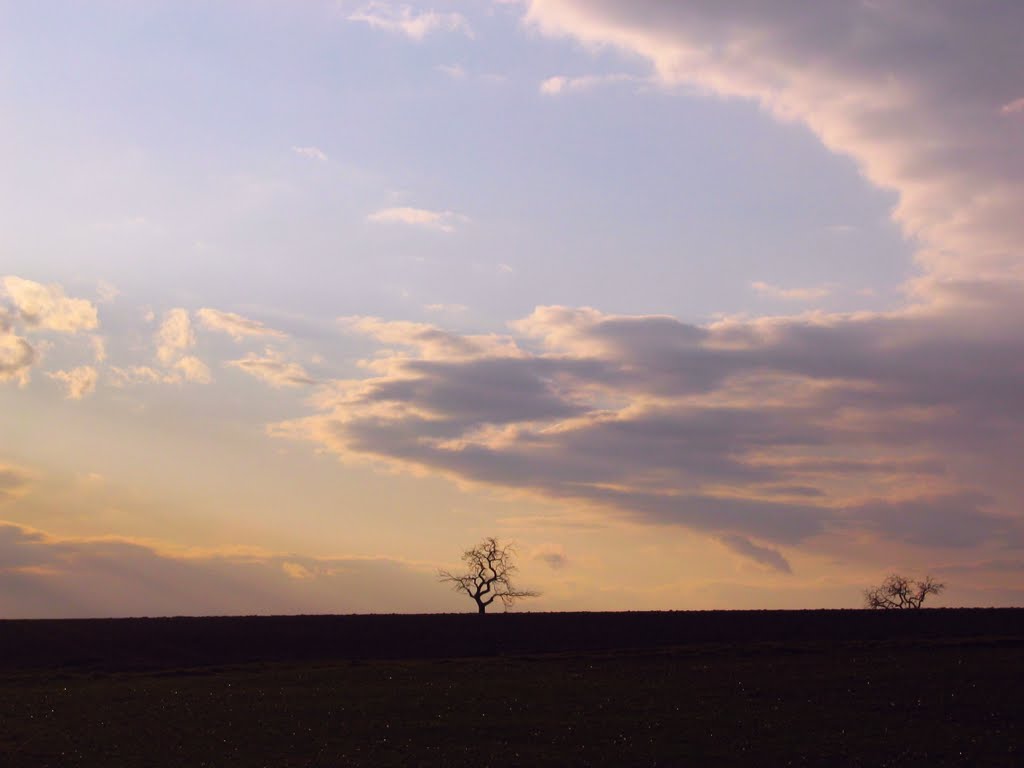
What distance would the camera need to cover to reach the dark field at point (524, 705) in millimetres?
45844

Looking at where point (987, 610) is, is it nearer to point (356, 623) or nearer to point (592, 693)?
point (356, 623)

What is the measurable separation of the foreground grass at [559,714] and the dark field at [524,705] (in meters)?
0.16

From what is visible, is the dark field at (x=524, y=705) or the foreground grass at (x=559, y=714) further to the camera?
the dark field at (x=524, y=705)

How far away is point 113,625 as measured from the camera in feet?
394

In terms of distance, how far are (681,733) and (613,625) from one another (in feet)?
232

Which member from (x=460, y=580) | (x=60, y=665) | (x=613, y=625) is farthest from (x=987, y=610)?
(x=60, y=665)

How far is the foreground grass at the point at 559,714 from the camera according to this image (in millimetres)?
45406

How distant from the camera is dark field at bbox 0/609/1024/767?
45844 mm

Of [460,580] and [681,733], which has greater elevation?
[460,580]

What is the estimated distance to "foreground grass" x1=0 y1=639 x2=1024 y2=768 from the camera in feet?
149

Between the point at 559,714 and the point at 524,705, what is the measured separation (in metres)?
3.47

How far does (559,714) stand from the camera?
179ft

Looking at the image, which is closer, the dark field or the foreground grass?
the foreground grass

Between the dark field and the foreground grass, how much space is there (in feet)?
0.52
